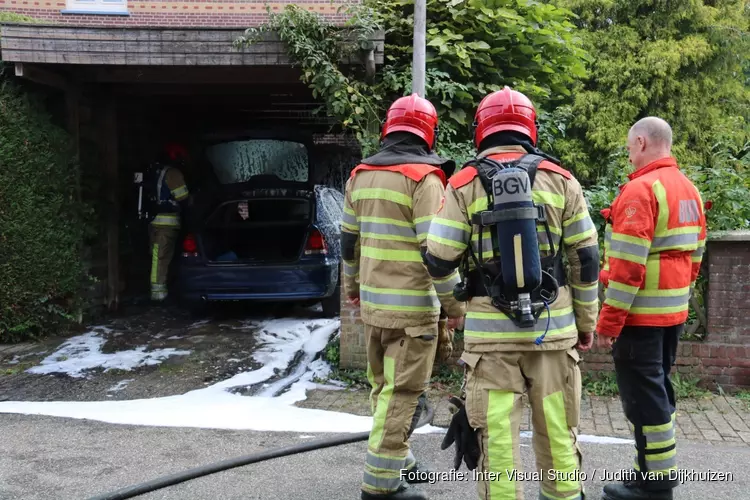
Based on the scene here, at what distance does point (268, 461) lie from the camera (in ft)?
13.8

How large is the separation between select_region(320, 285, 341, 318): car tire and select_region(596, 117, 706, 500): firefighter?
15.0ft

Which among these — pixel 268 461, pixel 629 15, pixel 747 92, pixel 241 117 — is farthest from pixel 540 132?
pixel 747 92

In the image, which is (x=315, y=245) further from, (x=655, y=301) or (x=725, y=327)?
(x=655, y=301)

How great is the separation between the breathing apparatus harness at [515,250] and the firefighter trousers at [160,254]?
6504 millimetres

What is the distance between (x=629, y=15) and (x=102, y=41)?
15195mm

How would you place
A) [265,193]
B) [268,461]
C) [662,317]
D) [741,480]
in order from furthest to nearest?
1. [265,193]
2. [268,461]
3. [741,480]
4. [662,317]

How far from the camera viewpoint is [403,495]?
3467mm

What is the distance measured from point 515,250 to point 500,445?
768 millimetres

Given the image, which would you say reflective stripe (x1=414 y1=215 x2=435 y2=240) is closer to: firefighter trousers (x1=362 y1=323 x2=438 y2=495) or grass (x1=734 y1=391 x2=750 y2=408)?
firefighter trousers (x1=362 y1=323 x2=438 y2=495)

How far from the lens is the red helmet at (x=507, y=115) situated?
9.78 feet

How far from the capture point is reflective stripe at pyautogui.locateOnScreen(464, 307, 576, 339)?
110 inches

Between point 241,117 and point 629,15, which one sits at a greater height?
point 629,15

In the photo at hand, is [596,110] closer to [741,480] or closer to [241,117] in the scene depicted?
[241,117]

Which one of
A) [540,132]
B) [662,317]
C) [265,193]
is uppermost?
[540,132]
